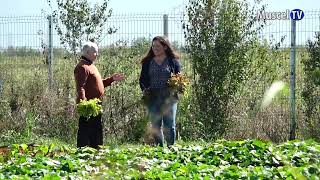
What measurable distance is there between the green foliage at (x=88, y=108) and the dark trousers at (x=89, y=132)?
0.41 metres

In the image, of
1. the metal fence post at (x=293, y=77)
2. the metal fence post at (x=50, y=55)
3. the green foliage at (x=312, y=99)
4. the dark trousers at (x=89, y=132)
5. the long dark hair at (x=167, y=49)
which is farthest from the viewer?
Answer: the metal fence post at (x=50, y=55)

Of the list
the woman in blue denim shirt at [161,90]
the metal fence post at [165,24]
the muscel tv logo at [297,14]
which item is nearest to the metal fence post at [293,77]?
the muscel tv logo at [297,14]

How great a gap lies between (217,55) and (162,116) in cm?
193

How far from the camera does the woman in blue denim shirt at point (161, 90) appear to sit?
8867 millimetres

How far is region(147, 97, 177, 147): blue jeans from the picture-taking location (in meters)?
8.86

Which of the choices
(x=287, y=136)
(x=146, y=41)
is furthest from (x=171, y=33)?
(x=287, y=136)

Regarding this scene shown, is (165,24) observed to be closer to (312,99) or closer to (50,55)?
(50,55)

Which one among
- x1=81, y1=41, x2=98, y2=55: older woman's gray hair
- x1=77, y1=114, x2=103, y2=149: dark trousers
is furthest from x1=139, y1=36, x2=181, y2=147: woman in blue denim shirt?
x1=81, y1=41, x2=98, y2=55: older woman's gray hair

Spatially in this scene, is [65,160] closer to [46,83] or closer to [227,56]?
[227,56]

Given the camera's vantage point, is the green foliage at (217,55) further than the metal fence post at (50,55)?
No

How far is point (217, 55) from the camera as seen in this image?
10.4 meters

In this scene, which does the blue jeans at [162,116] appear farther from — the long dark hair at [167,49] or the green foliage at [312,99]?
the green foliage at [312,99]

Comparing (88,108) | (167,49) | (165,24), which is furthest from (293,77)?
(88,108)

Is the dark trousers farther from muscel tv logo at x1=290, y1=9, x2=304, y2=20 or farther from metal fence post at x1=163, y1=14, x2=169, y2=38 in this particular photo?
muscel tv logo at x1=290, y1=9, x2=304, y2=20
